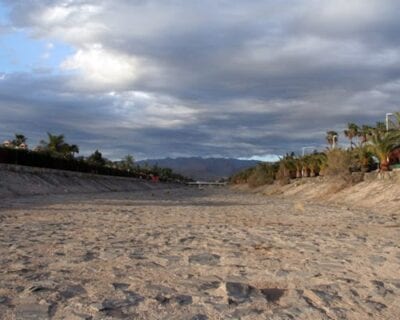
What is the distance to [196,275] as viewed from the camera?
661 cm

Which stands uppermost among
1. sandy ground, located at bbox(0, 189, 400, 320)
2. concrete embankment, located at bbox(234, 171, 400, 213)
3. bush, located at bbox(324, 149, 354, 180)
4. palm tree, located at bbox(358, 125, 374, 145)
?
palm tree, located at bbox(358, 125, 374, 145)

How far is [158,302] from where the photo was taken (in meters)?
5.26

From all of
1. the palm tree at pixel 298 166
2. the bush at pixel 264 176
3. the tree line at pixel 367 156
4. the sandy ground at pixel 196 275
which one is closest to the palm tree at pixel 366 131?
the tree line at pixel 367 156

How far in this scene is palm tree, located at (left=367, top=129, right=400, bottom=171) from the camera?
3130 cm

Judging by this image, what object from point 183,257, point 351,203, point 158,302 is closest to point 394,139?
point 351,203

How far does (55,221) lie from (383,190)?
16688 millimetres

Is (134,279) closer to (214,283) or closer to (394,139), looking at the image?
(214,283)

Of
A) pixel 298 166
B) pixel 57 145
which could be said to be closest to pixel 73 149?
pixel 57 145

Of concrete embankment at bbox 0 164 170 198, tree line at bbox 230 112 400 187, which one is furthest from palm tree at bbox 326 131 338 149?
concrete embankment at bbox 0 164 170 198

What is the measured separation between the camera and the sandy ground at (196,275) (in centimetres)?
507

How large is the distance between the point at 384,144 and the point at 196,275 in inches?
1083

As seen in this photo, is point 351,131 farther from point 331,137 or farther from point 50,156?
point 50,156

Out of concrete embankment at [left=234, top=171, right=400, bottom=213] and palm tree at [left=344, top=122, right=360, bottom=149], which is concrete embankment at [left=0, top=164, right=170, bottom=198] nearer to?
concrete embankment at [left=234, top=171, right=400, bottom=213]

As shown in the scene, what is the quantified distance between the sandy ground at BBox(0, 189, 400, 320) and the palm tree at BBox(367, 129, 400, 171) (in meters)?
21.6
